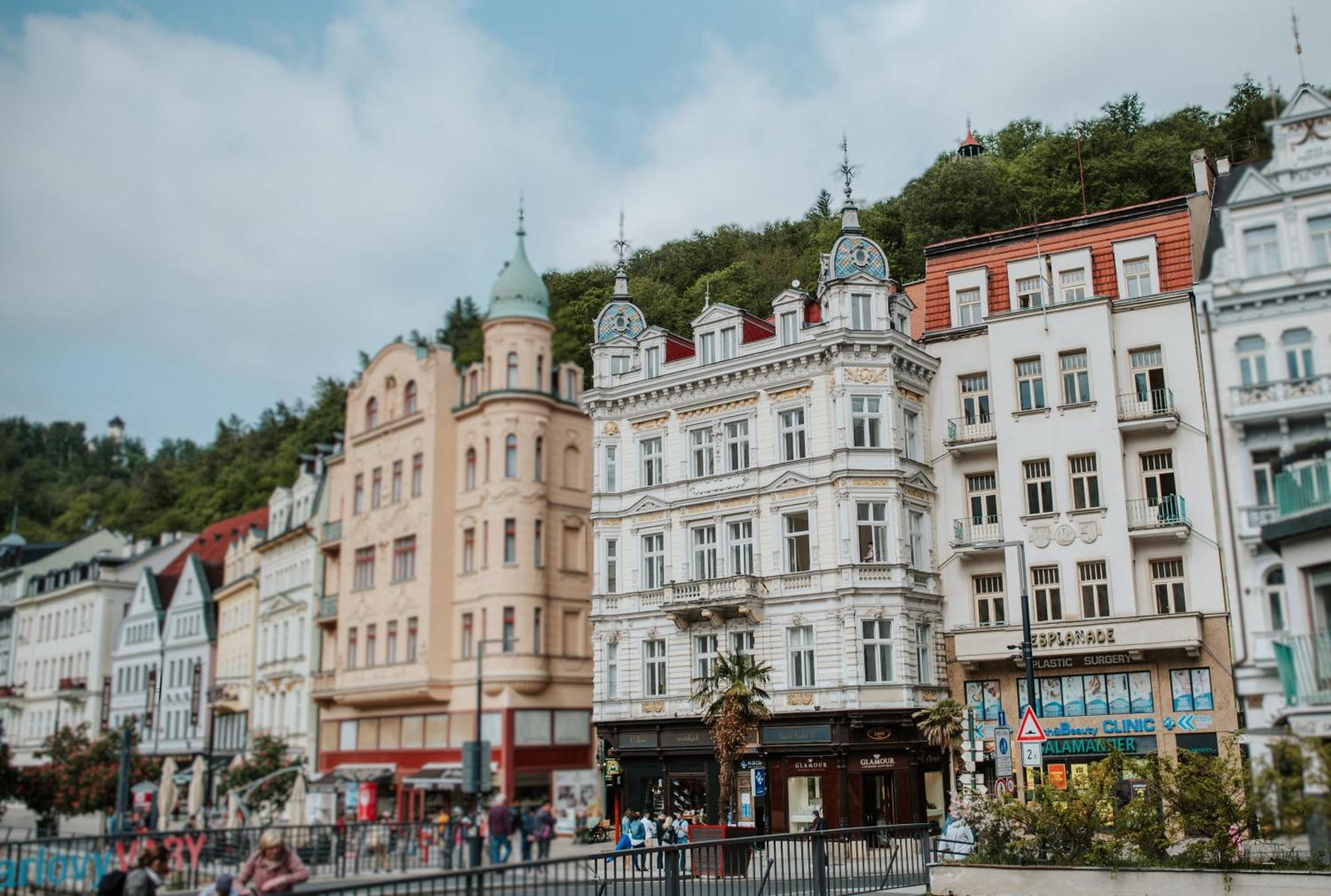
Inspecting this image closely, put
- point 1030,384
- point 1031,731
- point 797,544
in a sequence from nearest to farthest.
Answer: point 1031,731, point 1030,384, point 797,544

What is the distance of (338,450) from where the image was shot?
6334cm

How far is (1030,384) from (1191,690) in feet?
32.9

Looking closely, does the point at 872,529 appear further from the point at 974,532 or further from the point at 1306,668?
the point at 1306,668

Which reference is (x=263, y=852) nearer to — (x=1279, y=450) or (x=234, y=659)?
(x=1279, y=450)

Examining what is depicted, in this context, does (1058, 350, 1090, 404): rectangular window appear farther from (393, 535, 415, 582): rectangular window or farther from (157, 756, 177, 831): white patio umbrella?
(157, 756, 177, 831): white patio umbrella

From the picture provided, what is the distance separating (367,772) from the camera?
2158 inches

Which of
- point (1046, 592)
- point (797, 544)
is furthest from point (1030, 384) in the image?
point (797, 544)

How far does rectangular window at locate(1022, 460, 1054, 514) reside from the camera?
3894cm

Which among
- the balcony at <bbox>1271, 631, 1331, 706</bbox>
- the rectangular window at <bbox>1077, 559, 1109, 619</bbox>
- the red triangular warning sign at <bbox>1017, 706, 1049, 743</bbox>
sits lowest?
the red triangular warning sign at <bbox>1017, 706, 1049, 743</bbox>

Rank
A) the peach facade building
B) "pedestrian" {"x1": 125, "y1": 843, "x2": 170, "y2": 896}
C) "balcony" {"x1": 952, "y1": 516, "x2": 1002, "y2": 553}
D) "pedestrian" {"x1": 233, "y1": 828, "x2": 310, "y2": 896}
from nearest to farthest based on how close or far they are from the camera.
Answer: "pedestrian" {"x1": 233, "y1": 828, "x2": 310, "y2": 896}
"pedestrian" {"x1": 125, "y1": 843, "x2": 170, "y2": 896}
"balcony" {"x1": 952, "y1": 516, "x2": 1002, "y2": 553}
the peach facade building

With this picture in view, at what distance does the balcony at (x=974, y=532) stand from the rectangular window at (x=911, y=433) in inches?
99.0

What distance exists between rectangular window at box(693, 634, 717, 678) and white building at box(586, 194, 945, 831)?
0.09 metres

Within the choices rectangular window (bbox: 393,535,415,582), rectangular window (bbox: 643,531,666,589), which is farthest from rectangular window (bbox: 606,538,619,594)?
rectangular window (bbox: 393,535,415,582)

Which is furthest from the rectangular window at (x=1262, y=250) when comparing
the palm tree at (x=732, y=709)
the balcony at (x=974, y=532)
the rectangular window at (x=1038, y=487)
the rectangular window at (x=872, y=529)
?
the palm tree at (x=732, y=709)
